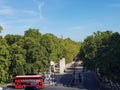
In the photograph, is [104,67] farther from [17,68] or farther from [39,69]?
[39,69]

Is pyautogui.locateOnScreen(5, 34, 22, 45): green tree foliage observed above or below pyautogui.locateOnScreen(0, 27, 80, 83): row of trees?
above

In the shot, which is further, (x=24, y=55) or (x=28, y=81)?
(x=24, y=55)

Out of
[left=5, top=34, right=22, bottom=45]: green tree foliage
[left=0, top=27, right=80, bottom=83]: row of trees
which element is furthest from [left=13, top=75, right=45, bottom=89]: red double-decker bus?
[left=5, top=34, right=22, bottom=45]: green tree foliage

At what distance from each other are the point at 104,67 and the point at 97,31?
56546 mm

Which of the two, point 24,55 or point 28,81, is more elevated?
point 24,55

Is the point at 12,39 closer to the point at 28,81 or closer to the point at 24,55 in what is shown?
the point at 24,55

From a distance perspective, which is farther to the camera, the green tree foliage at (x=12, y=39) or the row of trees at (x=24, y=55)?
the green tree foliage at (x=12, y=39)

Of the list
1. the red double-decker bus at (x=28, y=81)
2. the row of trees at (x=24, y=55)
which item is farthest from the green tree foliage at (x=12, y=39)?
the red double-decker bus at (x=28, y=81)

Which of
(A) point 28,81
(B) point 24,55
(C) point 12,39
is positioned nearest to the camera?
(A) point 28,81

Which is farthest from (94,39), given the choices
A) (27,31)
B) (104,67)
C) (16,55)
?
(104,67)

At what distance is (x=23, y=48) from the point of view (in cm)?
10925

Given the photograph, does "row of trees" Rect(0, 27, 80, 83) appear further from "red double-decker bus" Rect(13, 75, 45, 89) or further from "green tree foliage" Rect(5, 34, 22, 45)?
"red double-decker bus" Rect(13, 75, 45, 89)

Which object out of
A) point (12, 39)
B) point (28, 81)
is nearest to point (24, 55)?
point (12, 39)

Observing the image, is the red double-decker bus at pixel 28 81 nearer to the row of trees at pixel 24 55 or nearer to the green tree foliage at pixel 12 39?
the row of trees at pixel 24 55
